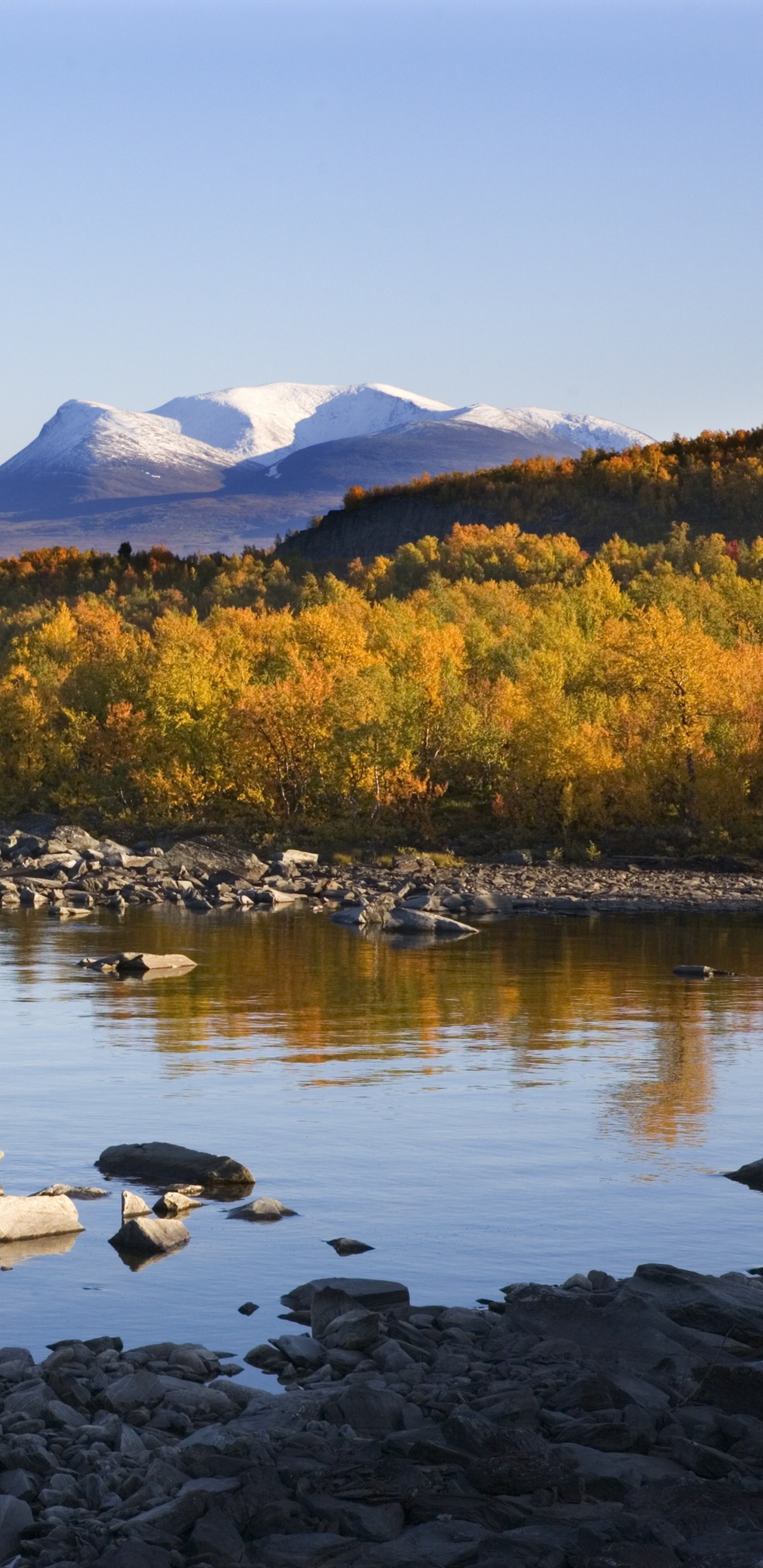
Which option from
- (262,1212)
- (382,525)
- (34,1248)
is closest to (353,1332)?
(262,1212)

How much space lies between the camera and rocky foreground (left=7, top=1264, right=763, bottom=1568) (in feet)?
25.5

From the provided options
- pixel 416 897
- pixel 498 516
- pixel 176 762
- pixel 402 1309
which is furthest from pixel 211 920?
pixel 498 516

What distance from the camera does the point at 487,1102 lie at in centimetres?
1980

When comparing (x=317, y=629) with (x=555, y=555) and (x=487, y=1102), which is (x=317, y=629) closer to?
(x=555, y=555)

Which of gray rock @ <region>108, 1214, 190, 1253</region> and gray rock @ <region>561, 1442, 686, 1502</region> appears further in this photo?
gray rock @ <region>108, 1214, 190, 1253</region>

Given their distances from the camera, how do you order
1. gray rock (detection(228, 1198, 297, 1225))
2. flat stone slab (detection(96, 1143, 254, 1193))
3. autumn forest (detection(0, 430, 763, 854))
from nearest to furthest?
gray rock (detection(228, 1198, 297, 1225))
flat stone slab (detection(96, 1143, 254, 1193))
autumn forest (detection(0, 430, 763, 854))

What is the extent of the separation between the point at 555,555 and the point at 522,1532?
9313cm

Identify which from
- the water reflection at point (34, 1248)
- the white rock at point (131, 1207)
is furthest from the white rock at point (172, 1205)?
the water reflection at point (34, 1248)

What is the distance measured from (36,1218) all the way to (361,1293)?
3.52m

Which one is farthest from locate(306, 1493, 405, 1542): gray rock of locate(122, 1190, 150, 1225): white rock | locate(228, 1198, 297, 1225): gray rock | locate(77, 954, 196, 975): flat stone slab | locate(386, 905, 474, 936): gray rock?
locate(386, 905, 474, 936): gray rock

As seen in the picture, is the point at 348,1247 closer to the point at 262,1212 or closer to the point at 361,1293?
the point at 262,1212

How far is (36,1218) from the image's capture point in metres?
13.8

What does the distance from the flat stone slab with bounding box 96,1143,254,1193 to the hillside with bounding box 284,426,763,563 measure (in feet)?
305

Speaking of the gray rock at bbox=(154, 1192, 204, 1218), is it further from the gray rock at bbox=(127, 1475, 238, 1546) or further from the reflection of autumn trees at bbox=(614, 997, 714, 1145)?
the gray rock at bbox=(127, 1475, 238, 1546)
